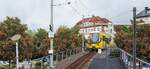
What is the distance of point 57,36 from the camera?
61469 millimetres

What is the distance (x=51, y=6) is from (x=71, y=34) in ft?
119

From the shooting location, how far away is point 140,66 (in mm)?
18547

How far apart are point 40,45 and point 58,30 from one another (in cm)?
449

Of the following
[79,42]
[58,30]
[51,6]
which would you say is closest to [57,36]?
[58,30]

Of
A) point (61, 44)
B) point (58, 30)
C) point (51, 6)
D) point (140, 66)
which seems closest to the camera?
point (140, 66)

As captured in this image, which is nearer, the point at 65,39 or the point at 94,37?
the point at 94,37

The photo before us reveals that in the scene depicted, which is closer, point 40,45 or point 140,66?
point 140,66

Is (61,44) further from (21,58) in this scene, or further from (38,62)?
(38,62)

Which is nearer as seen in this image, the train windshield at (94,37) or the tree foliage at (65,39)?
the train windshield at (94,37)

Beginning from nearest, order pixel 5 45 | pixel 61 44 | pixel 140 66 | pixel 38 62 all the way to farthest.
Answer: pixel 140 66
pixel 38 62
pixel 5 45
pixel 61 44

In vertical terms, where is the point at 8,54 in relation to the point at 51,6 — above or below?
below

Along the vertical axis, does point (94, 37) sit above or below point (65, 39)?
above

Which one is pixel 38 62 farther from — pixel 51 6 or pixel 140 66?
pixel 140 66

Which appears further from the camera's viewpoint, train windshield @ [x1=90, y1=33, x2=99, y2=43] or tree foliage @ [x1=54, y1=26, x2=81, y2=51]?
tree foliage @ [x1=54, y1=26, x2=81, y2=51]
